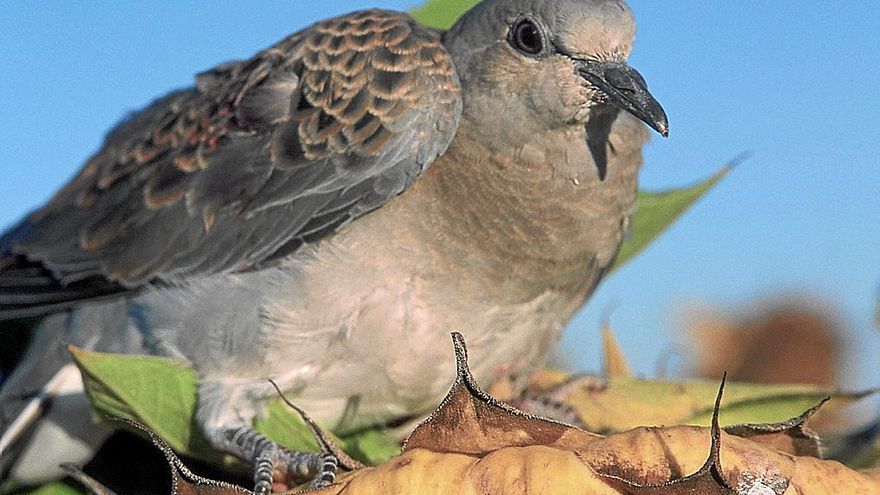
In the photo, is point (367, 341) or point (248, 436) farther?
point (367, 341)

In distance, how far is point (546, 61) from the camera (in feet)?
9.56

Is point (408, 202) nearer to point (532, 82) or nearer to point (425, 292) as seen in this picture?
point (425, 292)

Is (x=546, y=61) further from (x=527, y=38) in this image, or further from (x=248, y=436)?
(x=248, y=436)

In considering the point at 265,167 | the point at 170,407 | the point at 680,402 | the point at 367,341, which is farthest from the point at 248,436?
the point at 680,402

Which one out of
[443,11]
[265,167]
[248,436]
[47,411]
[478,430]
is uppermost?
[478,430]

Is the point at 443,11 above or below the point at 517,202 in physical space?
above

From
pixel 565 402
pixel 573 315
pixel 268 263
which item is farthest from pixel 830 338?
pixel 268 263

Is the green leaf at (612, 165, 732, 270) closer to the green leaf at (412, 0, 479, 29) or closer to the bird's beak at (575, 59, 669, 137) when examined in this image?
the bird's beak at (575, 59, 669, 137)

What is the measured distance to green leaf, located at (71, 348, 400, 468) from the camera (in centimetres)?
197


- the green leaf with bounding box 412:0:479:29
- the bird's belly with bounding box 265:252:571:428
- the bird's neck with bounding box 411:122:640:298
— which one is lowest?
the bird's belly with bounding box 265:252:571:428

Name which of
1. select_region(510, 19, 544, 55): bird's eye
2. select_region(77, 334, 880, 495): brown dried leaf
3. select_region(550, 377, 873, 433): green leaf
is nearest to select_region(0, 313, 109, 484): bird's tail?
select_region(550, 377, 873, 433): green leaf

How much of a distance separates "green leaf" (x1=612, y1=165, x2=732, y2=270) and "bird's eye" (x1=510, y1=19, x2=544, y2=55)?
0.52 metres

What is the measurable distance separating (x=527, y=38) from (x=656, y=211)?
0.58 meters

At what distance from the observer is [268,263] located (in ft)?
9.60
